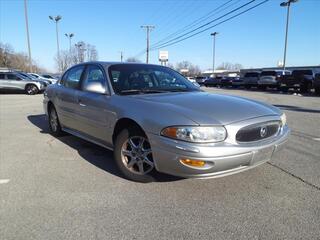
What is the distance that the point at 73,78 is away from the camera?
5742mm

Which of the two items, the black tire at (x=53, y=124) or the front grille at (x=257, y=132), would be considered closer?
the front grille at (x=257, y=132)

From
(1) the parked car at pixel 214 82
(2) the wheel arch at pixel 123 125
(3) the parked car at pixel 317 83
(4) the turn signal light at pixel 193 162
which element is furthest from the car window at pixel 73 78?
(1) the parked car at pixel 214 82

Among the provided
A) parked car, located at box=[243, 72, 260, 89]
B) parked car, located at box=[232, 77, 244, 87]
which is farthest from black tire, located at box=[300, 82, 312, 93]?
parked car, located at box=[232, 77, 244, 87]

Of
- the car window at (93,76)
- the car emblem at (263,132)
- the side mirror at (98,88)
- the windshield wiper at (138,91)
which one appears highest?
the car window at (93,76)

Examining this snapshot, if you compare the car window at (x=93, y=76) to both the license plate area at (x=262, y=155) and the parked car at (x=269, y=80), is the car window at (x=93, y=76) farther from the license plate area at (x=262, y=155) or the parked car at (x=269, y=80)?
the parked car at (x=269, y=80)

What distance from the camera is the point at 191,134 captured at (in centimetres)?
327

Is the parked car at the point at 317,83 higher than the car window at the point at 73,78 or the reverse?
the reverse

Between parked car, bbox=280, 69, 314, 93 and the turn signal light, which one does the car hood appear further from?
parked car, bbox=280, 69, 314, 93

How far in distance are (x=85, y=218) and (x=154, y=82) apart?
243 cm

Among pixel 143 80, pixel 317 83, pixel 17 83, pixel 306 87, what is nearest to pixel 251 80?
pixel 306 87

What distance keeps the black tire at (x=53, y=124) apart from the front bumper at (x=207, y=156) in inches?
Answer: 134

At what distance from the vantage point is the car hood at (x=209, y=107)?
3404 millimetres

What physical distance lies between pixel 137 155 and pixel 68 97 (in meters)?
2.26

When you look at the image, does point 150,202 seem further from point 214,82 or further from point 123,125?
point 214,82
